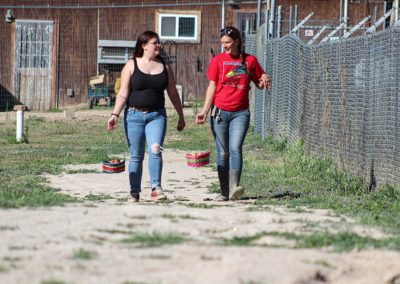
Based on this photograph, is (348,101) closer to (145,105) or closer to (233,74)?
(233,74)

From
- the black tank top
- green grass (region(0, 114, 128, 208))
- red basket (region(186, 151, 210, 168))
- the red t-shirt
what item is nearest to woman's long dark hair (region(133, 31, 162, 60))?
the black tank top

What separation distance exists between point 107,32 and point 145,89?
20733 mm

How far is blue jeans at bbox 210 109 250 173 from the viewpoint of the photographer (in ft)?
36.2

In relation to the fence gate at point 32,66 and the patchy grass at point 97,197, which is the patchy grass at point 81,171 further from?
the fence gate at point 32,66

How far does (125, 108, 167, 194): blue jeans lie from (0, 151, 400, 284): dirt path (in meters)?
1.15

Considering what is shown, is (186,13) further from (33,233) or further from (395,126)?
(33,233)

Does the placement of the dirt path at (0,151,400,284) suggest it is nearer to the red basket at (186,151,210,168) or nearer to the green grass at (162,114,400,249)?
the green grass at (162,114,400,249)

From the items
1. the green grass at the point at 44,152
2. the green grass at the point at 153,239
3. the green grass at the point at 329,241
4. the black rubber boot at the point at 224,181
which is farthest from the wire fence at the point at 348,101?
the green grass at the point at 153,239

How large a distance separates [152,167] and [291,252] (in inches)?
149

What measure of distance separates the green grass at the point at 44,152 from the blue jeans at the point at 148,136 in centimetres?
78

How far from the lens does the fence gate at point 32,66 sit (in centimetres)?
3081

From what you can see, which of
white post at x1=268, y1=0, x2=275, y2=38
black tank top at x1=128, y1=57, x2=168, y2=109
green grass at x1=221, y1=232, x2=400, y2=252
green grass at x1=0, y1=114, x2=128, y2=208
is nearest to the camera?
green grass at x1=221, y1=232, x2=400, y2=252

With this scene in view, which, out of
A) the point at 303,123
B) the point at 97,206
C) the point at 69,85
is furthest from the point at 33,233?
the point at 69,85

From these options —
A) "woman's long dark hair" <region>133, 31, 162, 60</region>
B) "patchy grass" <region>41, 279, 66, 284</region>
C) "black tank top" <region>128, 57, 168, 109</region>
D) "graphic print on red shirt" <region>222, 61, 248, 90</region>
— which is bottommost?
"patchy grass" <region>41, 279, 66, 284</region>
